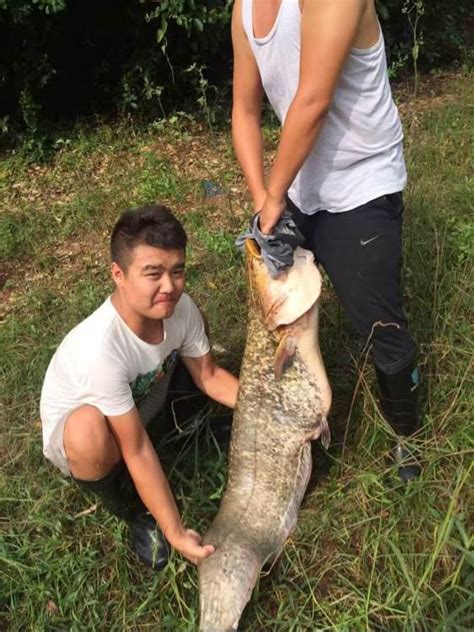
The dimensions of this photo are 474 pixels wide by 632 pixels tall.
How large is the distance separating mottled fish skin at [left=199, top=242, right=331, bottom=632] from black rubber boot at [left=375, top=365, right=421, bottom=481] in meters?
0.27

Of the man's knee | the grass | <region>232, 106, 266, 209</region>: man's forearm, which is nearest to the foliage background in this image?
the grass

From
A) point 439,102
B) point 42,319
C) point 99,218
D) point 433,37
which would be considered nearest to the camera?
point 42,319

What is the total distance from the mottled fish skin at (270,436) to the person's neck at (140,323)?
0.35 m

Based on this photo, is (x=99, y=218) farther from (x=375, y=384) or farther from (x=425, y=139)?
(x=375, y=384)

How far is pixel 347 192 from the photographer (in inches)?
93.0

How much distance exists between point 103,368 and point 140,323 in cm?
23

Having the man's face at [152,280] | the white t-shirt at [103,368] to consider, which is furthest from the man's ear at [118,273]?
the white t-shirt at [103,368]

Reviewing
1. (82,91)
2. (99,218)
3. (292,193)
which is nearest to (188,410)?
(292,193)

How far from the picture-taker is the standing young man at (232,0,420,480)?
2.03 m

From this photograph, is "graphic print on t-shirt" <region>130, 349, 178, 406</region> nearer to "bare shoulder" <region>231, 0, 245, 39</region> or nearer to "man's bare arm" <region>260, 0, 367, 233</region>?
"man's bare arm" <region>260, 0, 367, 233</region>

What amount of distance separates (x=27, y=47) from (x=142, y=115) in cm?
124

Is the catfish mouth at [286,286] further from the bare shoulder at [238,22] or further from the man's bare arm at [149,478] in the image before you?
the bare shoulder at [238,22]

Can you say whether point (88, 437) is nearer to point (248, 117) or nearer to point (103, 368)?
point (103, 368)

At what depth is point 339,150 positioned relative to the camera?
2328 mm
